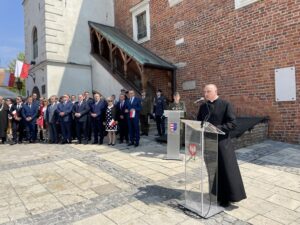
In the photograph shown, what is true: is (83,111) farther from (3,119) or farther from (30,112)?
(3,119)

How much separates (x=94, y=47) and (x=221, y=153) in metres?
12.1

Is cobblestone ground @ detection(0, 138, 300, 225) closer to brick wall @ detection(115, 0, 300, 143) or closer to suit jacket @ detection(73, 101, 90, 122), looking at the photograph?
brick wall @ detection(115, 0, 300, 143)

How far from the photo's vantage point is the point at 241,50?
8414 mm

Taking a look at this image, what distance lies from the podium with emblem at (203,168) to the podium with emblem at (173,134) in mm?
2462

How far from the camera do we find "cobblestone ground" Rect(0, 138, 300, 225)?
11.4ft

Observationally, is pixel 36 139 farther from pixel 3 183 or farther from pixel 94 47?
pixel 94 47

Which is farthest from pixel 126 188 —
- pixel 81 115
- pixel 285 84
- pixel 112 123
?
pixel 285 84

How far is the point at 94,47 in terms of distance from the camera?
14414 mm

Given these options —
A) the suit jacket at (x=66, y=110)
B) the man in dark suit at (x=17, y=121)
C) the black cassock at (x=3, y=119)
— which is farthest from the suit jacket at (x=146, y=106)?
the black cassock at (x=3, y=119)

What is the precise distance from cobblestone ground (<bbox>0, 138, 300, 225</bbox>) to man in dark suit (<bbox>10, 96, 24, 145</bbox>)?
8.22 feet

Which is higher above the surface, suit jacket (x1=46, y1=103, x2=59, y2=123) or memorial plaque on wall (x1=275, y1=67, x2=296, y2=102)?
memorial plaque on wall (x1=275, y1=67, x2=296, y2=102)

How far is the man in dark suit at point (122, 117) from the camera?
8.26m

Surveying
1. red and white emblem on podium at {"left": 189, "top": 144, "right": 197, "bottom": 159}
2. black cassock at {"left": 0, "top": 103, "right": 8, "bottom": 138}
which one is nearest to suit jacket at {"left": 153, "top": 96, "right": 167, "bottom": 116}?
black cassock at {"left": 0, "top": 103, "right": 8, "bottom": 138}

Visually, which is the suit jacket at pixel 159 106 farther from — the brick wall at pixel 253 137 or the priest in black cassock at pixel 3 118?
the priest in black cassock at pixel 3 118
